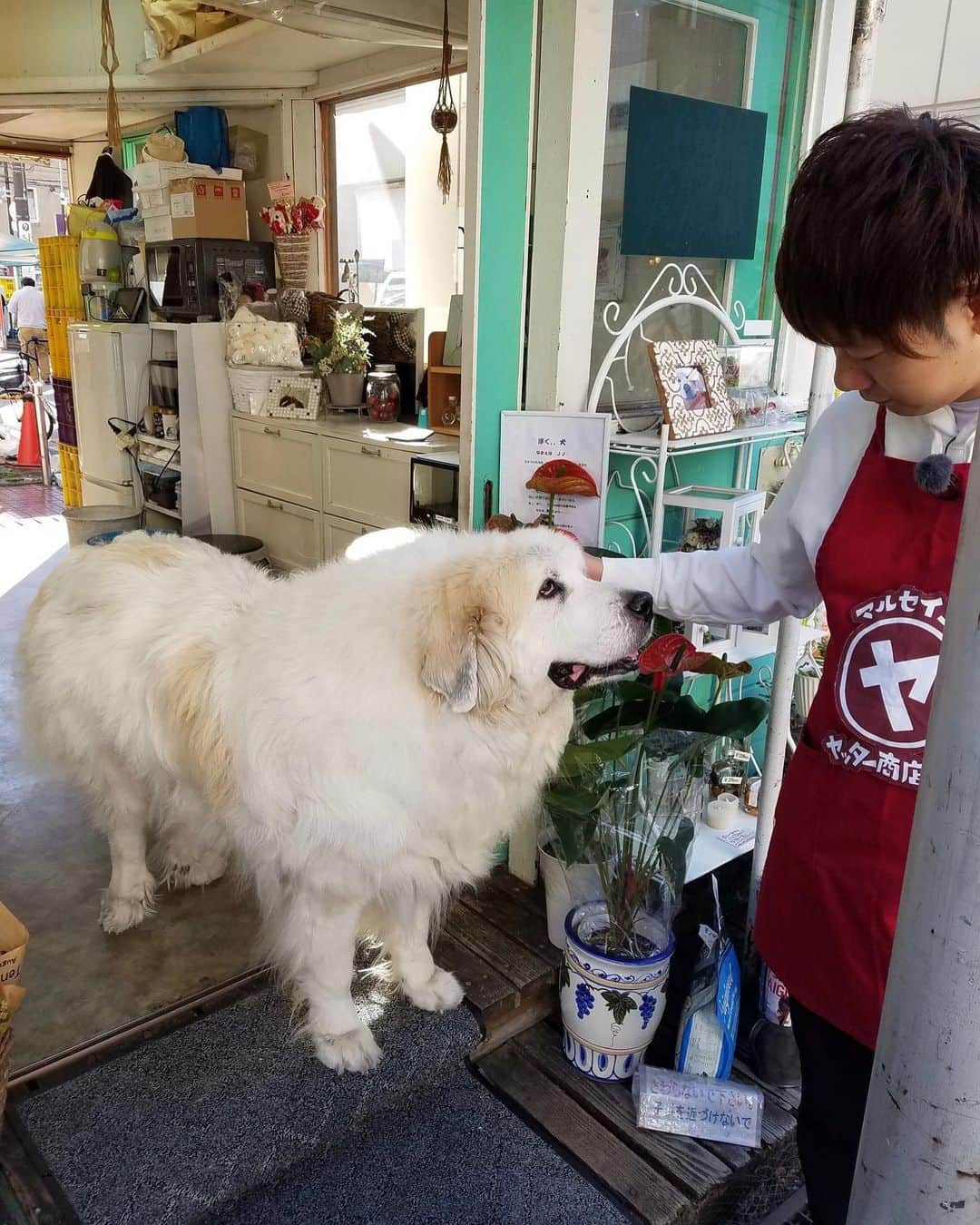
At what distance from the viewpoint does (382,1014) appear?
2.04 m

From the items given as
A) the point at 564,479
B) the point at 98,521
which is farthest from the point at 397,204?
the point at 564,479

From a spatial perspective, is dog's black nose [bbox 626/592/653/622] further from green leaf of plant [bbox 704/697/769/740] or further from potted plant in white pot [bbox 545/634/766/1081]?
green leaf of plant [bbox 704/697/769/740]

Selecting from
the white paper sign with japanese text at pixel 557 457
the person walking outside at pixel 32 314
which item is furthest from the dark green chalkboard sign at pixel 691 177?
the person walking outside at pixel 32 314

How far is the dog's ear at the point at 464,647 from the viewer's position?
1441 millimetres

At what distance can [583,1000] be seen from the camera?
6.43 ft

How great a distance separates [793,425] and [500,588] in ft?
5.56

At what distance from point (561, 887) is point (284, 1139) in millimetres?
833

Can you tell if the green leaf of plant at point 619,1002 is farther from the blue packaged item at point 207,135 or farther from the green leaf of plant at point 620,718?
the blue packaged item at point 207,135

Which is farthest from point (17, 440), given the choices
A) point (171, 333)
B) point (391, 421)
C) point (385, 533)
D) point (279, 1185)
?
point (279, 1185)

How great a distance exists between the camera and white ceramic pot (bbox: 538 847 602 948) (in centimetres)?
212

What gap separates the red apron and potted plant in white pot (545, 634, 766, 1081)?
0.68 m

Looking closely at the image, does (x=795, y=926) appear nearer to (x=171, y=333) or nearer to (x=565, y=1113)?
(x=565, y=1113)

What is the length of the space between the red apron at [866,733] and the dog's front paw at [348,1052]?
1.08 m

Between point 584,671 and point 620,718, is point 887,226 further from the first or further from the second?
point 620,718
